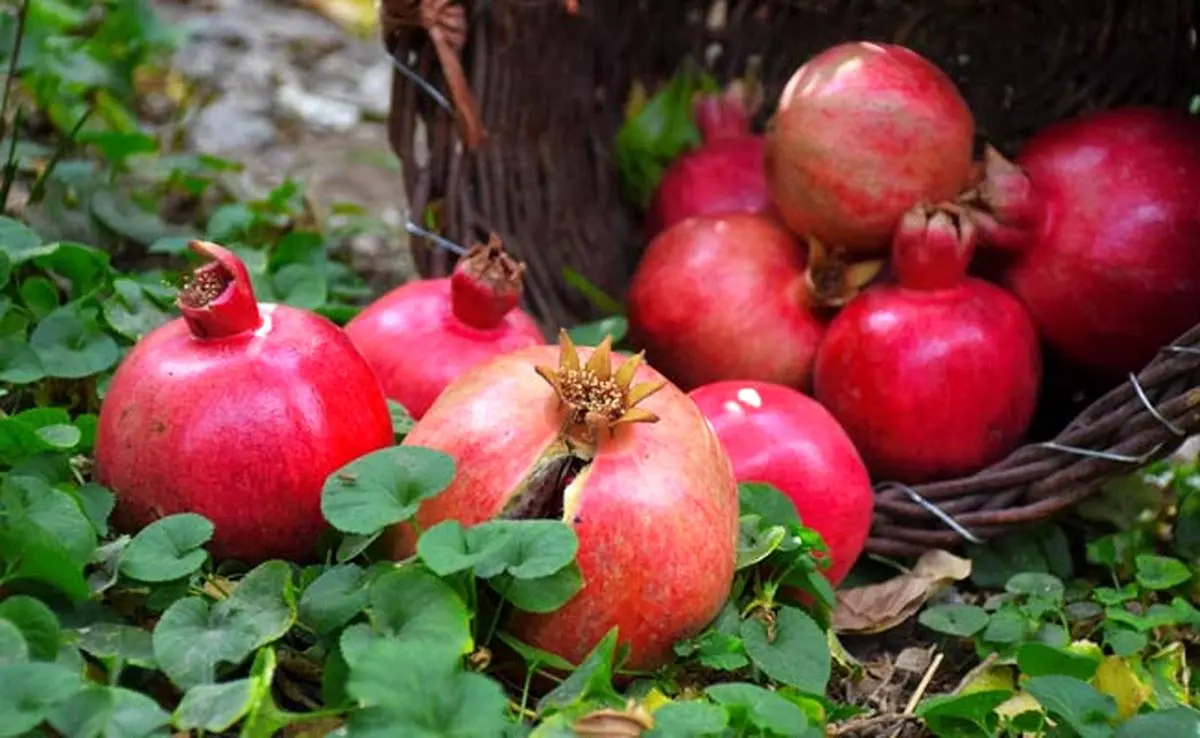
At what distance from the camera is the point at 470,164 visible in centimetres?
182

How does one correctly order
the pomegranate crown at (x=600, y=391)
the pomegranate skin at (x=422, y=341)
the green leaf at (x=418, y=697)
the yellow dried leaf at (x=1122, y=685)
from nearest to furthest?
the green leaf at (x=418, y=697), the pomegranate crown at (x=600, y=391), the yellow dried leaf at (x=1122, y=685), the pomegranate skin at (x=422, y=341)

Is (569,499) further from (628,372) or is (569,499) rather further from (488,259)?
(488,259)

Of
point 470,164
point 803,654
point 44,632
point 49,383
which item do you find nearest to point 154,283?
point 49,383

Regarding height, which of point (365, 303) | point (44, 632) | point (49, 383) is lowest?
point (365, 303)

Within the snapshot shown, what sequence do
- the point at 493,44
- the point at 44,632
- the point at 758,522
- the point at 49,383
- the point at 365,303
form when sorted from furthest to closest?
1. the point at 365,303
2. the point at 493,44
3. the point at 49,383
4. the point at 758,522
5. the point at 44,632

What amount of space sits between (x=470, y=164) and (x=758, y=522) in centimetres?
73

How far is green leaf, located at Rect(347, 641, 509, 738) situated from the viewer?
0.89 m

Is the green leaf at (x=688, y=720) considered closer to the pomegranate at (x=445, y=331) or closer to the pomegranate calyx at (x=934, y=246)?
the pomegranate at (x=445, y=331)

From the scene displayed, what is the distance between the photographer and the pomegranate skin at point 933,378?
5.12 ft

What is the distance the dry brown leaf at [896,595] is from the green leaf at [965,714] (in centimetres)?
24

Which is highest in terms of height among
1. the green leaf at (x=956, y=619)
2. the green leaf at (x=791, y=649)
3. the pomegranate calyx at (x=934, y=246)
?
the pomegranate calyx at (x=934, y=246)

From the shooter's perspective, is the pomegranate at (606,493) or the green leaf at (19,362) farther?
the green leaf at (19,362)

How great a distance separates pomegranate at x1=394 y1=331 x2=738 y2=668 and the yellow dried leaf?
35 cm

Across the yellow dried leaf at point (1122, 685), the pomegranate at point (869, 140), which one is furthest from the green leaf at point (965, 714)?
the pomegranate at point (869, 140)
